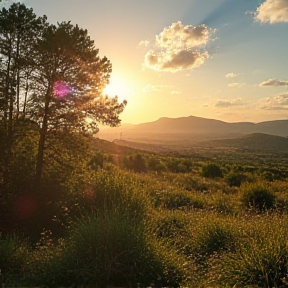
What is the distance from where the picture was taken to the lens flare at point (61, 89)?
42.5ft

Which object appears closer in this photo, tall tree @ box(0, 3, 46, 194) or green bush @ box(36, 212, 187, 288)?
green bush @ box(36, 212, 187, 288)

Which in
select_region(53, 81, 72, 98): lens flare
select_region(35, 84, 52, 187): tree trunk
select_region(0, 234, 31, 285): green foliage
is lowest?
select_region(0, 234, 31, 285): green foliage

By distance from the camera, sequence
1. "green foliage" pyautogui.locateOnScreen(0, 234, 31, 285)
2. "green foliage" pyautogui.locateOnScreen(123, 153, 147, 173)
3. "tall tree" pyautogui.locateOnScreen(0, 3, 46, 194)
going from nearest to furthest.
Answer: "green foliage" pyautogui.locateOnScreen(0, 234, 31, 285), "tall tree" pyautogui.locateOnScreen(0, 3, 46, 194), "green foliage" pyautogui.locateOnScreen(123, 153, 147, 173)

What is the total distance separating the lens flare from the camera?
42.5ft

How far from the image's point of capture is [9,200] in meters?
12.0

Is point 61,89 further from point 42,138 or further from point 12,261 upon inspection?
point 12,261

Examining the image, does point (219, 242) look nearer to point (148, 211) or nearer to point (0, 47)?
point (148, 211)

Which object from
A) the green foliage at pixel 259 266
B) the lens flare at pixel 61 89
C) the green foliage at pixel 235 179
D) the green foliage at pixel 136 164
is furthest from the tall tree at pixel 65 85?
the green foliage at pixel 136 164

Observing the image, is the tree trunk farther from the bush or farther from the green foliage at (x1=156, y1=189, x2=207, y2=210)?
the bush

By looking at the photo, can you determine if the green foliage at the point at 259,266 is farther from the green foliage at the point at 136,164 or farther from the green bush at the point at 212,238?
the green foliage at the point at 136,164

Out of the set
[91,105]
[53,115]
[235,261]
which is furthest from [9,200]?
[235,261]

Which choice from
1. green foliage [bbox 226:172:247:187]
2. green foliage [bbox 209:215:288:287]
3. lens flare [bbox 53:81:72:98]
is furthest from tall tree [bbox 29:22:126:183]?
green foliage [bbox 226:172:247:187]

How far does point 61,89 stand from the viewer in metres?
13.1

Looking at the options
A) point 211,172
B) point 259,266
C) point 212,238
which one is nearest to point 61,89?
point 212,238
